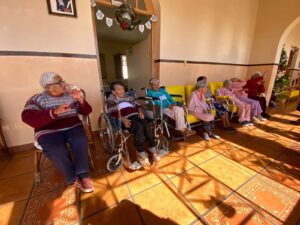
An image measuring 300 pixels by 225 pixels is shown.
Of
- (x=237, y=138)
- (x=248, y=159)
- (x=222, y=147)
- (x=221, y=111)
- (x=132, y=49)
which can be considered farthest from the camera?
(x=132, y=49)

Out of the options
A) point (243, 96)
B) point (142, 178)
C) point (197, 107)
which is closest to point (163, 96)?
point (197, 107)

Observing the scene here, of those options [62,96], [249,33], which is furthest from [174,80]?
[249,33]

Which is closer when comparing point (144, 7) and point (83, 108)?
point (83, 108)

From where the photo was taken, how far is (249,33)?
397cm

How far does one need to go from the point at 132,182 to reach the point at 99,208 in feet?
1.20

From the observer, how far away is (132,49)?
14.3 ft

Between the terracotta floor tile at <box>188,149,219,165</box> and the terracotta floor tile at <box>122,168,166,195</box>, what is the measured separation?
495 millimetres

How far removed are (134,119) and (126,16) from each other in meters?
1.86

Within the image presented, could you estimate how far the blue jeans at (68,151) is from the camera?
121 cm

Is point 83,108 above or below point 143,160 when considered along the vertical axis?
above

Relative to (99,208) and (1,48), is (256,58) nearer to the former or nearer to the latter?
(99,208)

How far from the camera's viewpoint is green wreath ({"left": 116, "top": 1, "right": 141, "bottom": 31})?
2.31m

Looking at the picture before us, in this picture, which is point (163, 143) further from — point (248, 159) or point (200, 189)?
point (248, 159)

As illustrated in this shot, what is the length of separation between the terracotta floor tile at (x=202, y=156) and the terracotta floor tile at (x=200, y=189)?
0.20 meters
